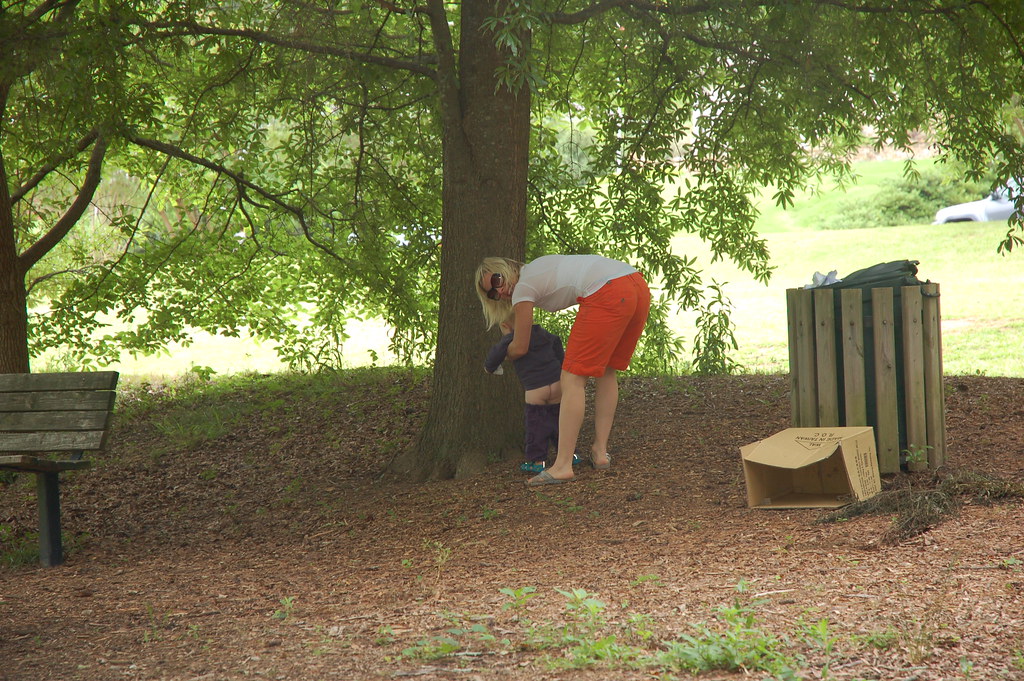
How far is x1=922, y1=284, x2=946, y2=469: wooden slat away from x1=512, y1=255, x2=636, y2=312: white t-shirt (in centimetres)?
162

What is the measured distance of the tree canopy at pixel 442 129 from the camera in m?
5.86

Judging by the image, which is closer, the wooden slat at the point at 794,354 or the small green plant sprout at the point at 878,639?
the small green plant sprout at the point at 878,639

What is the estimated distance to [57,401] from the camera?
5.18m

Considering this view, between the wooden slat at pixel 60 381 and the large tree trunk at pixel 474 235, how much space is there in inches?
77.1

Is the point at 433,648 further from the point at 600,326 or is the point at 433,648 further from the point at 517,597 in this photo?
the point at 600,326

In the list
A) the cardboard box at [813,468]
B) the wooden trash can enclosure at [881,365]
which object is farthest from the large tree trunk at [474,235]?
the wooden trash can enclosure at [881,365]

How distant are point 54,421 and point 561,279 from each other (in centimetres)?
294

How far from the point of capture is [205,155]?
7.96 metres

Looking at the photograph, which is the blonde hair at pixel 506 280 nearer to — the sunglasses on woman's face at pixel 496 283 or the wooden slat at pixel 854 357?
the sunglasses on woman's face at pixel 496 283

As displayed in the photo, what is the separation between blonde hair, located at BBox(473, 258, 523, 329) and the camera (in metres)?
5.32

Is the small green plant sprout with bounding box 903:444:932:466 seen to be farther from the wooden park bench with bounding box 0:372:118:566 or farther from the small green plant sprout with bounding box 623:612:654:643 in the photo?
the wooden park bench with bounding box 0:372:118:566

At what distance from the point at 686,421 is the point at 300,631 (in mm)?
3711

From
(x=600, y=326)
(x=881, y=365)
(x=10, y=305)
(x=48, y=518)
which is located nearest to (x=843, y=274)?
(x=881, y=365)

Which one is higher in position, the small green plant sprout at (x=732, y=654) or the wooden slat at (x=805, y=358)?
the wooden slat at (x=805, y=358)
